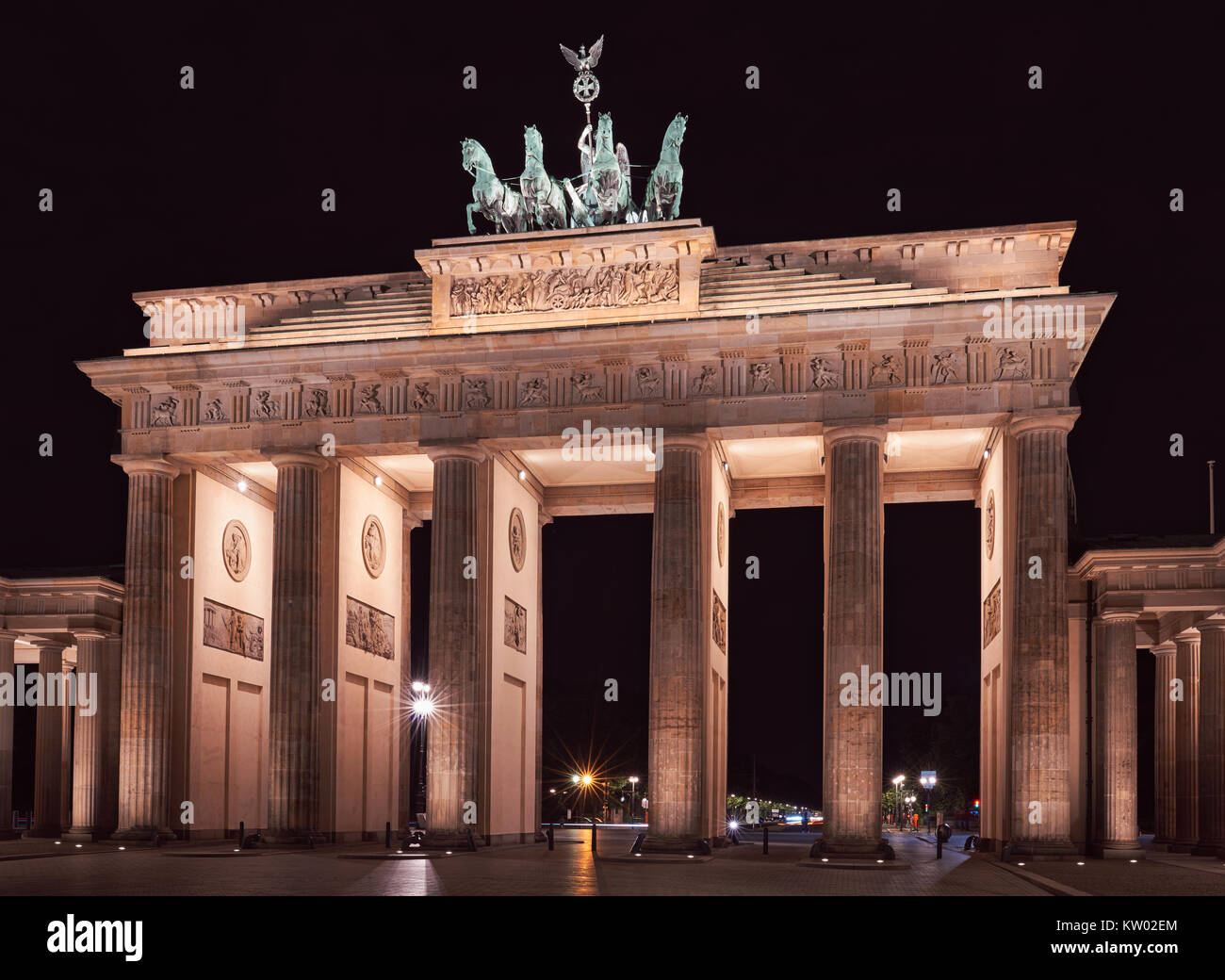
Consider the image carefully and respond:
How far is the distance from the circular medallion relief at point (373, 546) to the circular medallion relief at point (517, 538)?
497 cm

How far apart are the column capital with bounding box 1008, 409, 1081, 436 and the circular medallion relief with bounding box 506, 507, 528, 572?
53.6 ft

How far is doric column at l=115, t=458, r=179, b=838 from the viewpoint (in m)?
43.6

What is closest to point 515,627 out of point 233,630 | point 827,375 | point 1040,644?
point 233,630

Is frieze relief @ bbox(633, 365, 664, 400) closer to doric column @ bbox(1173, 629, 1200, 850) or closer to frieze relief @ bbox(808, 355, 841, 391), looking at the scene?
frieze relief @ bbox(808, 355, 841, 391)

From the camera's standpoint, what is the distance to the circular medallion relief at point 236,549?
4834 cm

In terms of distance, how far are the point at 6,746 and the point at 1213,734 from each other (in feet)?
123

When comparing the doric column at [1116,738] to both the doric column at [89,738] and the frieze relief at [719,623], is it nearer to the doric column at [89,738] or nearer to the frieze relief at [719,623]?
the frieze relief at [719,623]

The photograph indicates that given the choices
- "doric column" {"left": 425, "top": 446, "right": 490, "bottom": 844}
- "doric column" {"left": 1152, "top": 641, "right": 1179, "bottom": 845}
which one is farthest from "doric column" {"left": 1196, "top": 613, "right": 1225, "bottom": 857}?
"doric column" {"left": 425, "top": 446, "right": 490, "bottom": 844}

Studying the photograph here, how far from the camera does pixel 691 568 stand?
137ft

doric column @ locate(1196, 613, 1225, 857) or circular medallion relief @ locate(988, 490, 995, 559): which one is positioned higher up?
circular medallion relief @ locate(988, 490, 995, 559)

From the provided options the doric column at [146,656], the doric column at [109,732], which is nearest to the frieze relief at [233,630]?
the doric column at [146,656]

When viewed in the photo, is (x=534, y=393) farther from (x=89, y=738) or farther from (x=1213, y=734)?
(x=1213, y=734)
